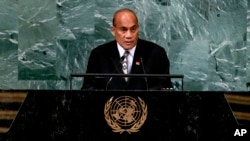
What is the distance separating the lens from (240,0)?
6434mm

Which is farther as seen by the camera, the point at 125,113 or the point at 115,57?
the point at 115,57

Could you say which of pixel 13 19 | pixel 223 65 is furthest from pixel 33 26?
pixel 223 65

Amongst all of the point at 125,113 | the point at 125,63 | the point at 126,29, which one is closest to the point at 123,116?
the point at 125,113

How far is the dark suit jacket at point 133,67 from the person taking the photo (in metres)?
3.87

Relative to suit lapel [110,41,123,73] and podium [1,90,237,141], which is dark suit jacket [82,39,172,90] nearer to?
suit lapel [110,41,123,73]

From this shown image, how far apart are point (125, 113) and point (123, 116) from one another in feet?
0.07

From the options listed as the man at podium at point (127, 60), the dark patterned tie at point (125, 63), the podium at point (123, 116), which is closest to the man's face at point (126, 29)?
the man at podium at point (127, 60)

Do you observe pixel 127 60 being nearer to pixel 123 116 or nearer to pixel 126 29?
pixel 126 29

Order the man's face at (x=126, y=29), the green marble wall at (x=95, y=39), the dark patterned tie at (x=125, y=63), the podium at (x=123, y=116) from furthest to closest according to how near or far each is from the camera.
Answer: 1. the green marble wall at (x=95, y=39)
2. the man's face at (x=126, y=29)
3. the dark patterned tie at (x=125, y=63)
4. the podium at (x=123, y=116)

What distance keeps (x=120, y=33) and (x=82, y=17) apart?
2214 mm

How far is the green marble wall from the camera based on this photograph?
20.8 feet

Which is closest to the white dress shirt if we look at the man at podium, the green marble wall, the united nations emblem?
the man at podium

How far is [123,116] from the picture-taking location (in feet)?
10.9

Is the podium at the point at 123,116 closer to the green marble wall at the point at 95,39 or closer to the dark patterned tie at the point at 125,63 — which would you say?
the dark patterned tie at the point at 125,63
